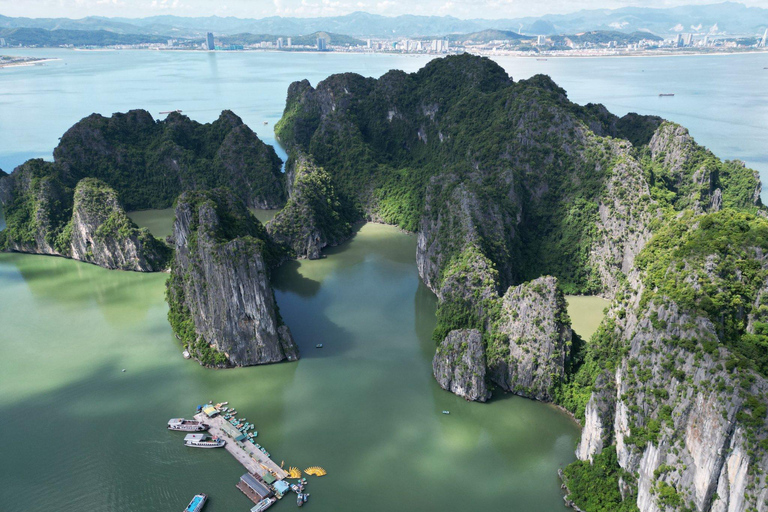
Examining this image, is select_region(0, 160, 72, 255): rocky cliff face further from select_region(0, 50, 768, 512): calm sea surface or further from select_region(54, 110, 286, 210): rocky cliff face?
select_region(54, 110, 286, 210): rocky cliff face

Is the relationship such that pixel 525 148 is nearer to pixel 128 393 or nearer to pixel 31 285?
Answer: pixel 128 393

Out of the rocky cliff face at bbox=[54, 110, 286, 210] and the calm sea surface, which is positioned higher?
the rocky cliff face at bbox=[54, 110, 286, 210]

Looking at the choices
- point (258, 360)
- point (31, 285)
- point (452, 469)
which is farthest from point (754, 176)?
point (31, 285)

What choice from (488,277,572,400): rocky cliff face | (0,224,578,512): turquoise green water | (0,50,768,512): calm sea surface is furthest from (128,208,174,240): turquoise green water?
(488,277,572,400): rocky cliff face

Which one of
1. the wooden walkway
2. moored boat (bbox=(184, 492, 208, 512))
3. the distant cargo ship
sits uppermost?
the distant cargo ship

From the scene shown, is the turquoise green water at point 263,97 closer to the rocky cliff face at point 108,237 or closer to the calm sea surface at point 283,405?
the rocky cliff face at point 108,237

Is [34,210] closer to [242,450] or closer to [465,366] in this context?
[242,450]
